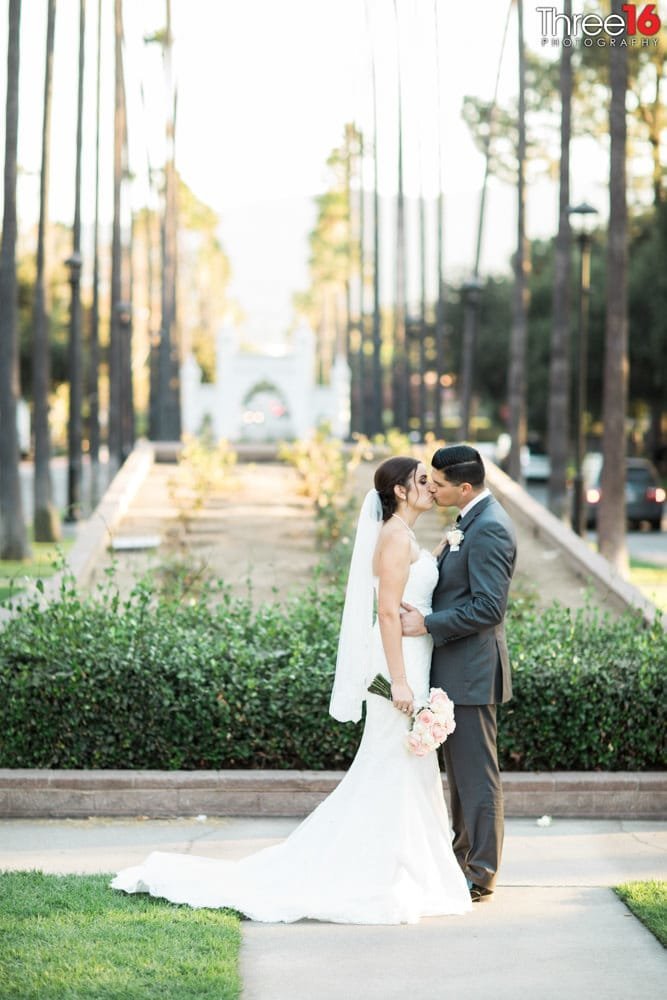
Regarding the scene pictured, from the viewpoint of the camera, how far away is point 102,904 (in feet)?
21.6

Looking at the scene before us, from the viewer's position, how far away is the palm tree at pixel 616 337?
20.1 m

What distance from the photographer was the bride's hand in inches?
271

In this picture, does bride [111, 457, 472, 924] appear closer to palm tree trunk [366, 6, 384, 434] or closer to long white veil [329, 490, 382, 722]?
long white veil [329, 490, 382, 722]

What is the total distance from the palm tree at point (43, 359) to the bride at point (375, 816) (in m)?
20.2

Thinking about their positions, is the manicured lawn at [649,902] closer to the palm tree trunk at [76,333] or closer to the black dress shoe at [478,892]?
the black dress shoe at [478,892]

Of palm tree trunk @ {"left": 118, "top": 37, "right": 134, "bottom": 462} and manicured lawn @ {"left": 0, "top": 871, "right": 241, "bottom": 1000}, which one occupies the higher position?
palm tree trunk @ {"left": 118, "top": 37, "right": 134, "bottom": 462}

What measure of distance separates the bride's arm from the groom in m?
0.11

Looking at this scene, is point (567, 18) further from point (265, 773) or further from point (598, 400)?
point (598, 400)

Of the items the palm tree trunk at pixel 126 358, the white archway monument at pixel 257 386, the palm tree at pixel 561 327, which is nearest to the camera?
the palm tree at pixel 561 327

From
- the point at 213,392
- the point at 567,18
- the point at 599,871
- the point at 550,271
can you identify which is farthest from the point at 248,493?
the point at 213,392

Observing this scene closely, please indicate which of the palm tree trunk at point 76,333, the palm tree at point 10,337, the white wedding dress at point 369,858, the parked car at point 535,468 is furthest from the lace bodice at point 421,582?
the parked car at point 535,468

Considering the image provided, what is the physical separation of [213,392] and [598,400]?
3165 cm

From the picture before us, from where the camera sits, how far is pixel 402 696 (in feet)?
22.6

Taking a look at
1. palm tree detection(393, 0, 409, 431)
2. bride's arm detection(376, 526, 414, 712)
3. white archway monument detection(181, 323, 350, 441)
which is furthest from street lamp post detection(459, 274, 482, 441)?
white archway monument detection(181, 323, 350, 441)
